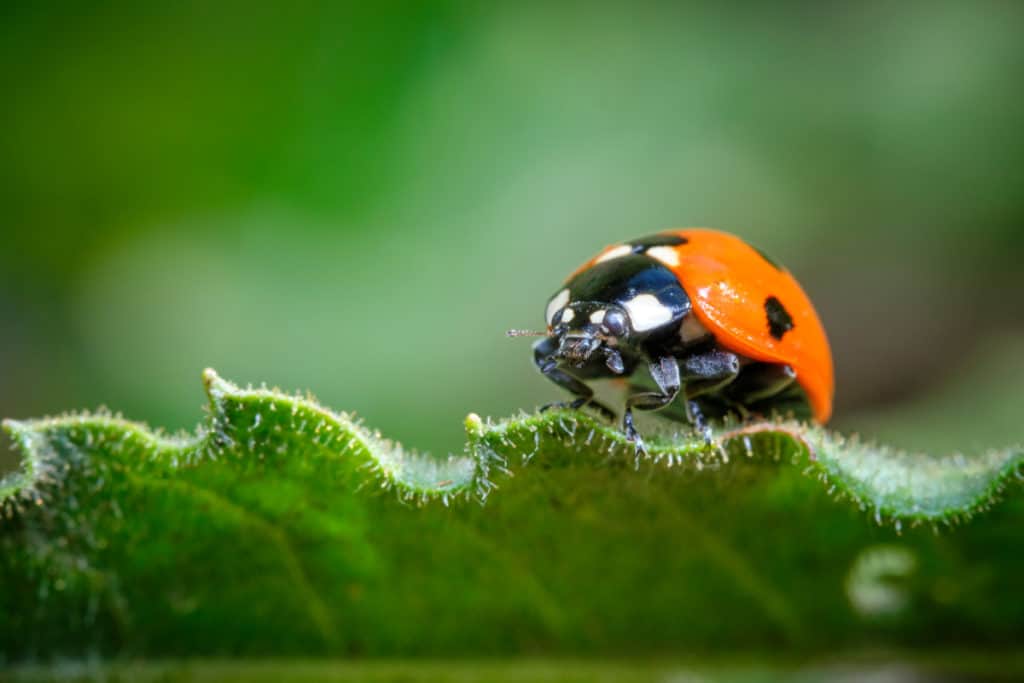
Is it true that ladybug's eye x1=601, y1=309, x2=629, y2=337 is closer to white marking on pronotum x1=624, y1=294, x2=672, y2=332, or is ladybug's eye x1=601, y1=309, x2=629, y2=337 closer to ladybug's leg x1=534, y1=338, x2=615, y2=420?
white marking on pronotum x1=624, y1=294, x2=672, y2=332

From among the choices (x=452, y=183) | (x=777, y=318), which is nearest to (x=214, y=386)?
(x=777, y=318)

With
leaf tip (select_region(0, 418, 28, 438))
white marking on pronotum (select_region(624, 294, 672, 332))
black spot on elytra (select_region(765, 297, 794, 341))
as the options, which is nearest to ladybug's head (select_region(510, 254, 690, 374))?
white marking on pronotum (select_region(624, 294, 672, 332))

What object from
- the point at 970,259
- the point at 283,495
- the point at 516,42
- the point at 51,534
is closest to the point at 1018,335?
the point at 970,259

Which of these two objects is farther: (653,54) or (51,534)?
(653,54)

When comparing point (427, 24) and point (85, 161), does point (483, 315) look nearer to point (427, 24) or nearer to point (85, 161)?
point (427, 24)

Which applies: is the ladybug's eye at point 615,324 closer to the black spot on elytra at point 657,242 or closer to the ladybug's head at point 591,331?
A: the ladybug's head at point 591,331

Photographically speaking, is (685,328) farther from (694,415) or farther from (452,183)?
(452,183)

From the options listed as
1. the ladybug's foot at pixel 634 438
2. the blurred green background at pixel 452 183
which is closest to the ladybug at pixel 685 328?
the ladybug's foot at pixel 634 438
